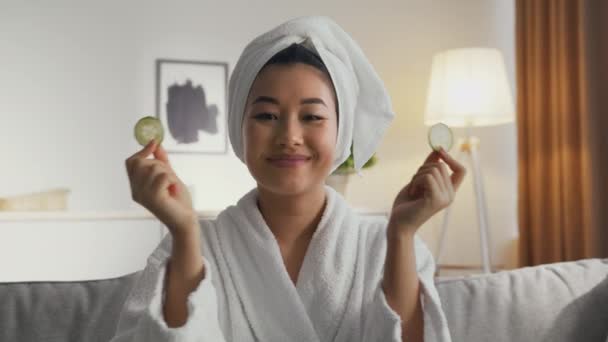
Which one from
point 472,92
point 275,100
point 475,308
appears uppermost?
point 472,92

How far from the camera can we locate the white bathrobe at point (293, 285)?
3.43 ft

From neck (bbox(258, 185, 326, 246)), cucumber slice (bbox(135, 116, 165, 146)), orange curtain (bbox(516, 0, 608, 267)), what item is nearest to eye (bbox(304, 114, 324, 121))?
neck (bbox(258, 185, 326, 246))

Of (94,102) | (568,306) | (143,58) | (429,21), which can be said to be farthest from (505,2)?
(568,306)

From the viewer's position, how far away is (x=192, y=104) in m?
3.70

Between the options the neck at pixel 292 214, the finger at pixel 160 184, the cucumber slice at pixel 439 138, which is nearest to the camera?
the finger at pixel 160 184

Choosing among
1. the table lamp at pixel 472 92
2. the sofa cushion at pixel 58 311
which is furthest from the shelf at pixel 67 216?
the table lamp at pixel 472 92

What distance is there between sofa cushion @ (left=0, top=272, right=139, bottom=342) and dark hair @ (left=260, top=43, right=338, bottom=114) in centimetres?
52

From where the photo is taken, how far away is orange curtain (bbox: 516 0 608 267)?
289 cm

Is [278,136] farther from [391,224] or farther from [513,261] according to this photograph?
[513,261]

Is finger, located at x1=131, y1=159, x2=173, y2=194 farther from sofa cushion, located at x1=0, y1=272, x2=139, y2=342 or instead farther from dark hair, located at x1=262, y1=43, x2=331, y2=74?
sofa cushion, located at x1=0, y1=272, x2=139, y2=342

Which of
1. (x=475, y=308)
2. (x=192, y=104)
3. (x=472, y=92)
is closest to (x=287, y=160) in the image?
(x=475, y=308)

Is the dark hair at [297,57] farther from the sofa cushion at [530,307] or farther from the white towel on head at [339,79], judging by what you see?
the sofa cushion at [530,307]

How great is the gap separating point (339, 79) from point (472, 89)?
83.9 inches

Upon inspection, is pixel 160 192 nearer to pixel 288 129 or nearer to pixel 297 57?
pixel 288 129
